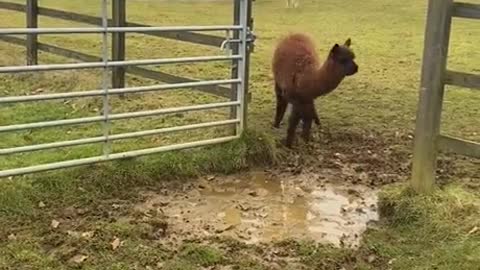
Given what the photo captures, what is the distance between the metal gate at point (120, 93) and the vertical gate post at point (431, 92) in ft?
5.77

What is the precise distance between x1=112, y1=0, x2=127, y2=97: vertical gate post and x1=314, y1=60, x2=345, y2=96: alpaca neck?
2.40 m

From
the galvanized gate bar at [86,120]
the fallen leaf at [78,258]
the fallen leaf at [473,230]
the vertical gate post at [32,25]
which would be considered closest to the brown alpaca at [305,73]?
the galvanized gate bar at [86,120]

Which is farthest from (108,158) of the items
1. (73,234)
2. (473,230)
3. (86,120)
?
(473,230)

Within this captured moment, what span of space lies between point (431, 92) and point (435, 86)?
50mm

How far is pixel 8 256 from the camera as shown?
14.5ft

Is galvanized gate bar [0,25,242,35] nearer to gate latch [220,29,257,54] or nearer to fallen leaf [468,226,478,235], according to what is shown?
gate latch [220,29,257,54]

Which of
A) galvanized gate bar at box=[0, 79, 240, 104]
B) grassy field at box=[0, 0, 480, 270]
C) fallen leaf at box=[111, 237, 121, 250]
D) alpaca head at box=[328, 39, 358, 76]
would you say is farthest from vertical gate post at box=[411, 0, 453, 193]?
fallen leaf at box=[111, 237, 121, 250]

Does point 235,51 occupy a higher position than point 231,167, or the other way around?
point 235,51

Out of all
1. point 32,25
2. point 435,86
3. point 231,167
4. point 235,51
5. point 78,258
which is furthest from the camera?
point 32,25

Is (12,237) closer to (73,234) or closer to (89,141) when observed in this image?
(73,234)

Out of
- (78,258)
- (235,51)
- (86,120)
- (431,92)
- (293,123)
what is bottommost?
(78,258)

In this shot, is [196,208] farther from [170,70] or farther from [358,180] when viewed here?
[170,70]

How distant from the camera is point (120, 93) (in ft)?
19.0

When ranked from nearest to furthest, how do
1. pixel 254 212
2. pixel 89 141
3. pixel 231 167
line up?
pixel 254 212 < pixel 89 141 < pixel 231 167
